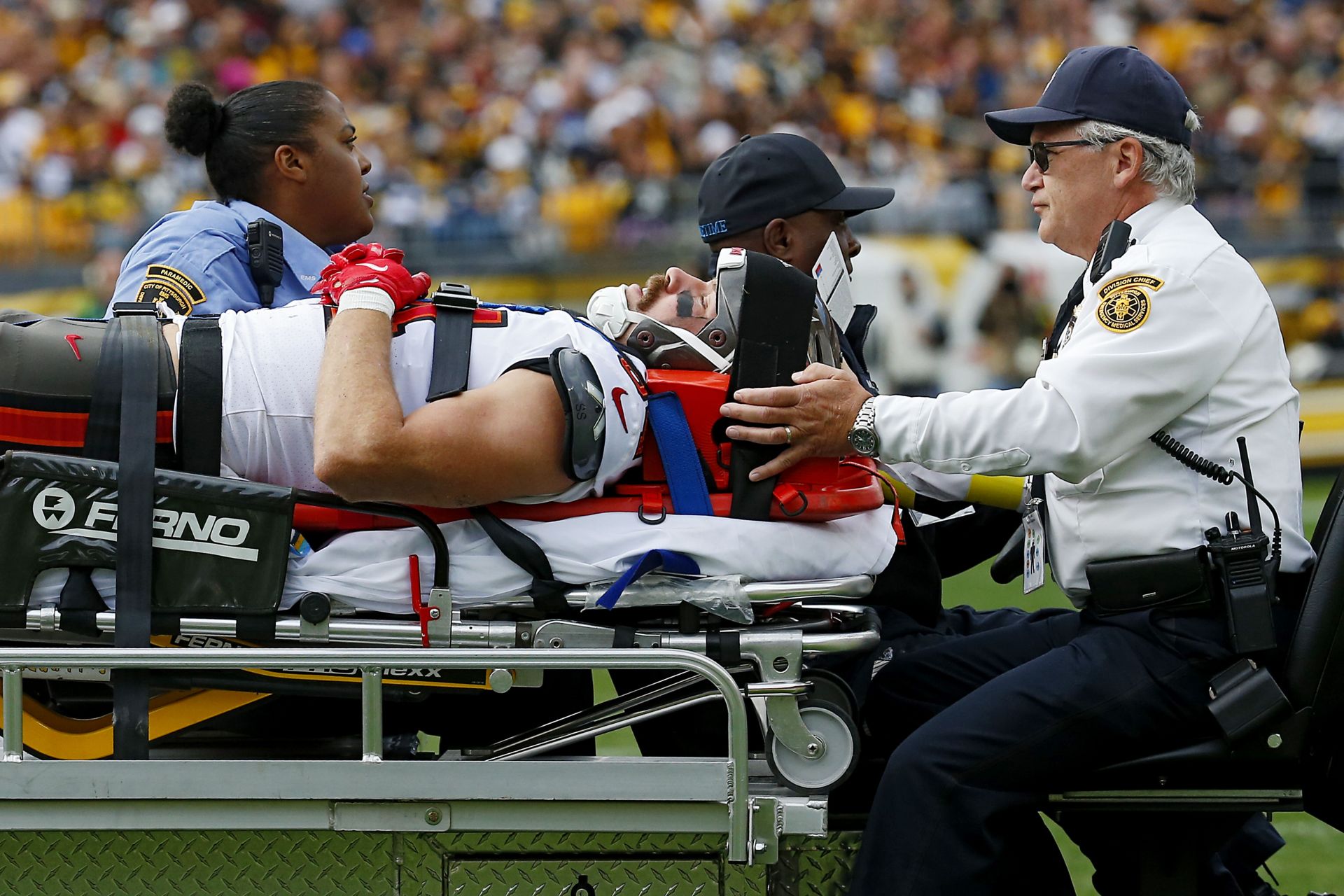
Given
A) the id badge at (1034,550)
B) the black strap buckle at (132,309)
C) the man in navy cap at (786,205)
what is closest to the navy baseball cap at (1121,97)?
the man in navy cap at (786,205)

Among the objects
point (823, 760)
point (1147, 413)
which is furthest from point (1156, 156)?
point (823, 760)

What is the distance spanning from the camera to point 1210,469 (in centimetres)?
280

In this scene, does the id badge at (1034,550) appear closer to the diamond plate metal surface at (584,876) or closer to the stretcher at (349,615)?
the stretcher at (349,615)

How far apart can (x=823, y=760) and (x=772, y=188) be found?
130 cm

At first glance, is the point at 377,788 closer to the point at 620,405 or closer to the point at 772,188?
the point at 620,405

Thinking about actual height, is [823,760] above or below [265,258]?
below

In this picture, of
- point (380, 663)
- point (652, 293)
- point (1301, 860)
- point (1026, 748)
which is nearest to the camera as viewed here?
point (380, 663)

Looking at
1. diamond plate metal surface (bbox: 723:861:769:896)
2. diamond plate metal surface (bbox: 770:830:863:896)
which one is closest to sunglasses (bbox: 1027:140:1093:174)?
diamond plate metal surface (bbox: 770:830:863:896)

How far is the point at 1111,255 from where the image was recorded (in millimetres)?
2959

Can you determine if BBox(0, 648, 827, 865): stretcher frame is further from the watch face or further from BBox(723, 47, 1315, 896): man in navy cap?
the watch face

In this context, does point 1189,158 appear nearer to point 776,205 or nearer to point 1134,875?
point 776,205

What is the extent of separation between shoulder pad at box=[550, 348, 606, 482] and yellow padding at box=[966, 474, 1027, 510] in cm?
109

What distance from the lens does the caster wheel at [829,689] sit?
2818 mm

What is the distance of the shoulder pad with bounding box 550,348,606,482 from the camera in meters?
2.77
